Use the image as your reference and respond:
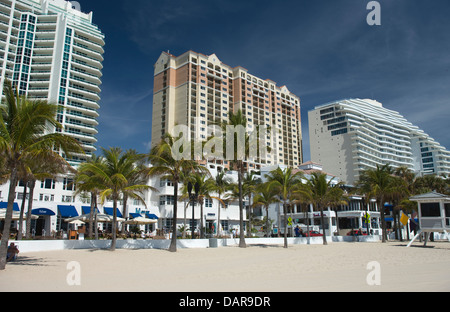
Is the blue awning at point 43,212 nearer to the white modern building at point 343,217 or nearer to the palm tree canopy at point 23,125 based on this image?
the palm tree canopy at point 23,125

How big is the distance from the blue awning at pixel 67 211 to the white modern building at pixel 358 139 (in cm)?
8644

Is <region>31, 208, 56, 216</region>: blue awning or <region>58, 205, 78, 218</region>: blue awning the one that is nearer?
<region>31, 208, 56, 216</region>: blue awning

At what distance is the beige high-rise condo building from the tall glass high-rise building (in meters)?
21.1

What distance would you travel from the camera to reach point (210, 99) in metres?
98.9

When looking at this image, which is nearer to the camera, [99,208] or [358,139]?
[99,208]

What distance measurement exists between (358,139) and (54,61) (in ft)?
300

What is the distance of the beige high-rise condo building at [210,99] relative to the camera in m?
93.5

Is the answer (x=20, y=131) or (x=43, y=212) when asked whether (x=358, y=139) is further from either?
(x=20, y=131)

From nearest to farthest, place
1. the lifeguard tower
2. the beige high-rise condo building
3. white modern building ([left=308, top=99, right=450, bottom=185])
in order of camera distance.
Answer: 1. the lifeguard tower
2. the beige high-rise condo building
3. white modern building ([left=308, top=99, right=450, bottom=185])

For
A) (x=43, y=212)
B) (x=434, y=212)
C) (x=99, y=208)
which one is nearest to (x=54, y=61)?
(x=99, y=208)

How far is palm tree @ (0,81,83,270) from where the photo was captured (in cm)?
1330

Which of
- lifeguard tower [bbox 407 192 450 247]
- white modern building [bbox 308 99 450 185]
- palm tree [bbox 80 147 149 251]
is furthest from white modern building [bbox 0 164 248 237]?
white modern building [bbox 308 99 450 185]

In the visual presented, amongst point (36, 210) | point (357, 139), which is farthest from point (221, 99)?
point (36, 210)

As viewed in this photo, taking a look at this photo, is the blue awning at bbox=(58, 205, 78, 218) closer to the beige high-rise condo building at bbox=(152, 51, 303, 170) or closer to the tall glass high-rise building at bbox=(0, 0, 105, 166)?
the tall glass high-rise building at bbox=(0, 0, 105, 166)
